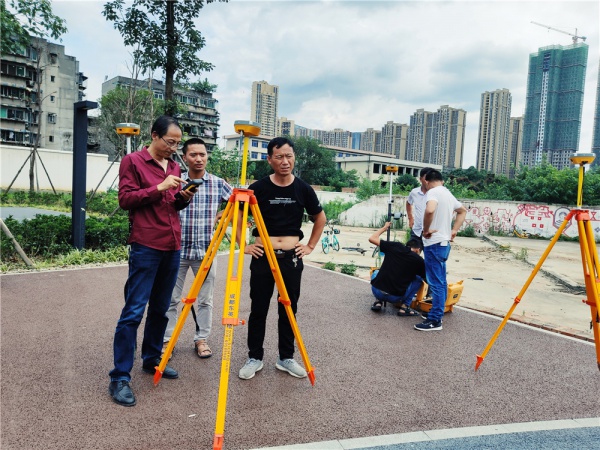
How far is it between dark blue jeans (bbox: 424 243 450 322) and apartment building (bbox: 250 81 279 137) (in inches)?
3354

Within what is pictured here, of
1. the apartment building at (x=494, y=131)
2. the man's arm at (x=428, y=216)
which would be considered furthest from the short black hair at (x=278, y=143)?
the apartment building at (x=494, y=131)

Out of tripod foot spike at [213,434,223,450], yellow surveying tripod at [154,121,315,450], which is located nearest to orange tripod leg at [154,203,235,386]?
yellow surveying tripod at [154,121,315,450]

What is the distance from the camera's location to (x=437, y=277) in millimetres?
5203

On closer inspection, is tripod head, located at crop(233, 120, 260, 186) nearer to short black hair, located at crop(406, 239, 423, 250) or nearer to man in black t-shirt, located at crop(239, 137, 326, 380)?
man in black t-shirt, located at crop(239, 137, 326, 380)

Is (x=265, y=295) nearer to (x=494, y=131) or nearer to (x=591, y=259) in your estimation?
(x=591, y=259)

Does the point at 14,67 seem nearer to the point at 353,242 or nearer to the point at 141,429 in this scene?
the point at 353,242

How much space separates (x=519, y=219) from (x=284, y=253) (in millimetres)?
20987

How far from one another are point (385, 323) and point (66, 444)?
147 inches

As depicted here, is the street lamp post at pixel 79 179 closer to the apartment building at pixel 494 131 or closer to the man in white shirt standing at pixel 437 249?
the man in white shirt standing at pixel 437 249

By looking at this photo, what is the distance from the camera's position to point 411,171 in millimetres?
79062

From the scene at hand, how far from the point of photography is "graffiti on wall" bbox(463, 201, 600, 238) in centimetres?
2111

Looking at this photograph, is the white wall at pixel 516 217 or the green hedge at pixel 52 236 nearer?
the green hedge at pixel 52 236

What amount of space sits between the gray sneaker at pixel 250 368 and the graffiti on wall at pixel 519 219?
20585 mm

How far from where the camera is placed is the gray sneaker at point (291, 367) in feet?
12.1
